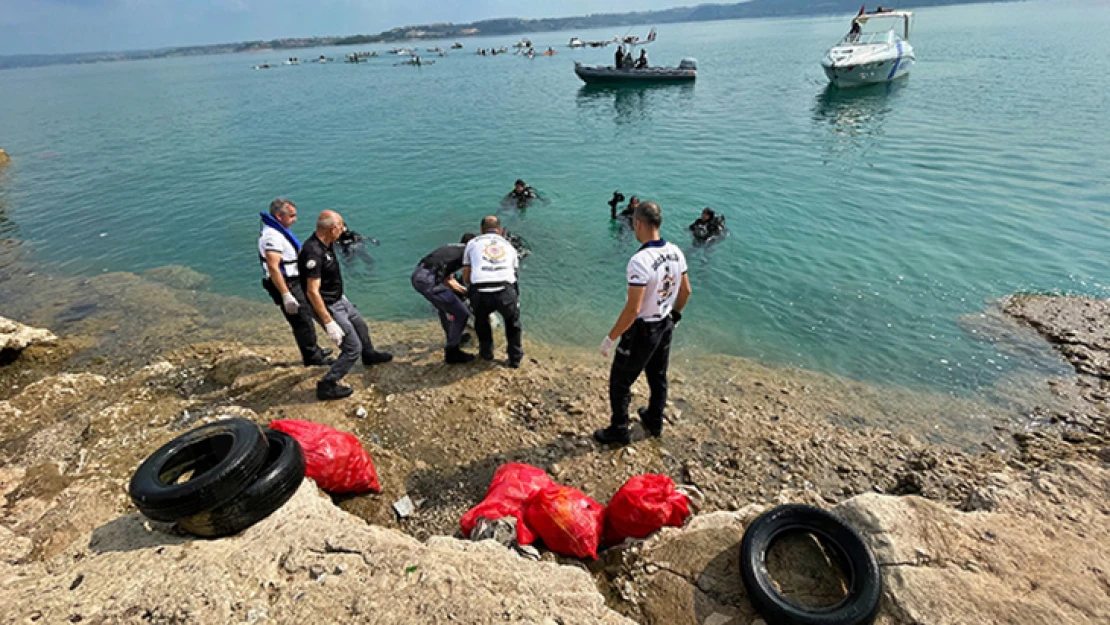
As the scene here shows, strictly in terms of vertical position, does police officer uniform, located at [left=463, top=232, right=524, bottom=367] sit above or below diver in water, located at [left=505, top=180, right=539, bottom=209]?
above

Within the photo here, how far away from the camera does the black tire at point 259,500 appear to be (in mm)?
3352

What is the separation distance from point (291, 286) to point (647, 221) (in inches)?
170

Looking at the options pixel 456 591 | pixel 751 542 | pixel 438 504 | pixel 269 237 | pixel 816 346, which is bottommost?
pixel 816 346

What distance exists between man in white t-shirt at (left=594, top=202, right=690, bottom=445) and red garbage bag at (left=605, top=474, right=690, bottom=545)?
113 centimetres

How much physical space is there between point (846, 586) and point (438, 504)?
10.7ft

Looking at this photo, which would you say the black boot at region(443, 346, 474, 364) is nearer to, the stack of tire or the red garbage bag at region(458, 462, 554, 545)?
the red garbage bag at region(458, 462, 554, 545)

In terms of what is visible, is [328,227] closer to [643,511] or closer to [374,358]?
[374,358]

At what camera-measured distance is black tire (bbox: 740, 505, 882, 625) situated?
2.91 m

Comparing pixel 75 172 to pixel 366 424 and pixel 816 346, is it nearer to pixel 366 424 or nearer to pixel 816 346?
pixel 366 424

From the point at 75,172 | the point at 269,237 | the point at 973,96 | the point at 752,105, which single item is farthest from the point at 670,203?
the point at 75,172

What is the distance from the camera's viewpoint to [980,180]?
1407cm

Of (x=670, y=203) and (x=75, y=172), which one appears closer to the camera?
(x=670, y=203)

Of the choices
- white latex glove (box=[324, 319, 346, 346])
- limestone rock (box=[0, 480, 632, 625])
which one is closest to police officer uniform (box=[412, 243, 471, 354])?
white latex glove (box=[324, 319, 346, 346])

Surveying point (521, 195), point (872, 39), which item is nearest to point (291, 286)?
point (521, 195)
